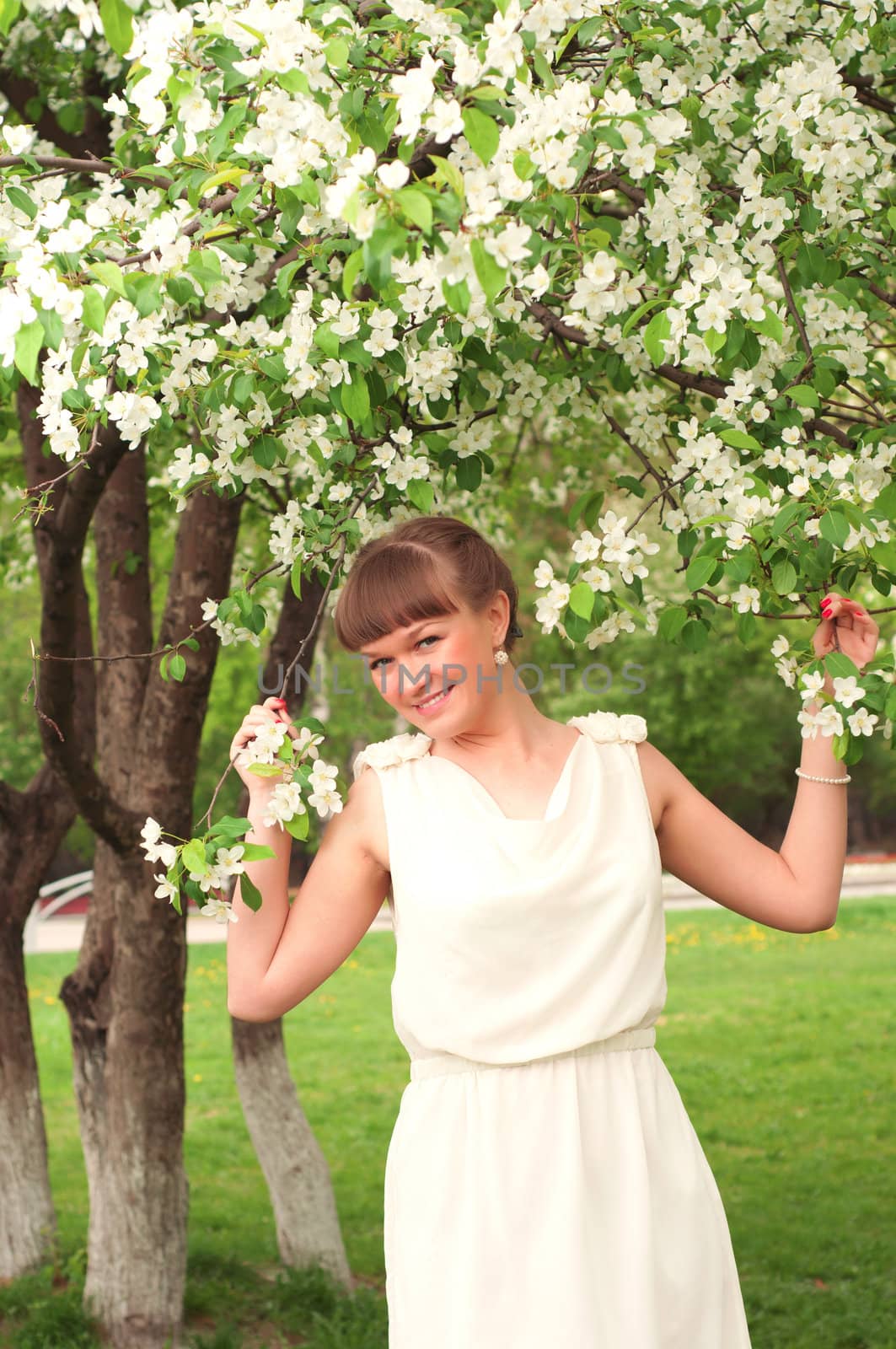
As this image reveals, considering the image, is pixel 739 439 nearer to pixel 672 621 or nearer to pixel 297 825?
pixel 672 621

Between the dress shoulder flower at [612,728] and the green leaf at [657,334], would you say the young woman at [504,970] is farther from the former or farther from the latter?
the green leaf at [657,334]

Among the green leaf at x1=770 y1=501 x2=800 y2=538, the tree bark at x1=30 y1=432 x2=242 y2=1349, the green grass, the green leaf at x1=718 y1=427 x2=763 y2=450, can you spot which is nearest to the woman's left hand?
the green leaf at x1=770 y1=501 x2=800 y2=538

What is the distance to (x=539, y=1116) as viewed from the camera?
222 cm

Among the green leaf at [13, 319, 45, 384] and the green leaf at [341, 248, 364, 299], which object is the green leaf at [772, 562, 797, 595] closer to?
the green leaf at [341, 248, 364, 299]

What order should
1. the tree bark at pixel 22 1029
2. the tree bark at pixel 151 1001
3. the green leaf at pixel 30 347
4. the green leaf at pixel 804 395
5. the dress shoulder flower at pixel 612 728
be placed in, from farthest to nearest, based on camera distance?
the tree bark at pixel 22 1029 → the tree bark at pixel 151 1001 → the green leaf at pixel 804 395 → the dress shoulder flower at pixel 612 728 → the green leaf at pixel 30 347

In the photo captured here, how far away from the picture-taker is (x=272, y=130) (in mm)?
2291

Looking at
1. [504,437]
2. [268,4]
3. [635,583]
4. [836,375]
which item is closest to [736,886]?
[635,583]

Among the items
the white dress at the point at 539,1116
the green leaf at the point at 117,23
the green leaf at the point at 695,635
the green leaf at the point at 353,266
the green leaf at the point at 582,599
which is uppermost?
the green leaf at the point at 117,23

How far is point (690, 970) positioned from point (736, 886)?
427 inches

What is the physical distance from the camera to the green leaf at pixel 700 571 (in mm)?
2482

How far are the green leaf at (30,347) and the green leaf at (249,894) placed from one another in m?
0.83

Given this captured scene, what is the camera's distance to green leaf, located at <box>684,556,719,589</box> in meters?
→ 2.48

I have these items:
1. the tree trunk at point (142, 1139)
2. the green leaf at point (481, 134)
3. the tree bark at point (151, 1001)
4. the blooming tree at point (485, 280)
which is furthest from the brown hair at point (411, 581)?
the tree trunk at point (142, 1139)

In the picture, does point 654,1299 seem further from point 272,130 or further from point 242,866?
point 272,130
